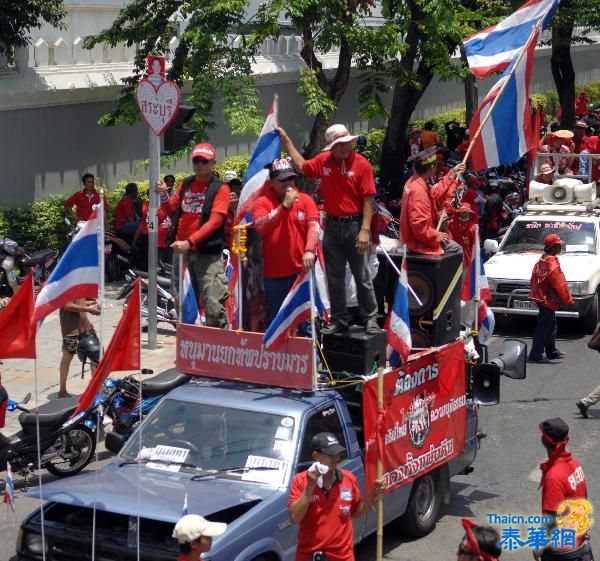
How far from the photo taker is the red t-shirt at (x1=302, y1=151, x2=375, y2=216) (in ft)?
33.8

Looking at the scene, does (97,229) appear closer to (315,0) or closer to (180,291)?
(180,291)

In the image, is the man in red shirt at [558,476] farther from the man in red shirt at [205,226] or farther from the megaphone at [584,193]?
the megaphone at [584,193]

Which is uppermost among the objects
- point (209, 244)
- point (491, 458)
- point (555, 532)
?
point (209, 244)

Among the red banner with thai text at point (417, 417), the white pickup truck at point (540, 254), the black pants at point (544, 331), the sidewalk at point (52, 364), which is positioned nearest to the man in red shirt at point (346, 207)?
the red banner with thai text at point (417, 417)

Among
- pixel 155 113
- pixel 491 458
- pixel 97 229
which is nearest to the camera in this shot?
pixel 97 229

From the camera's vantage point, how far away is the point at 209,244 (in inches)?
436

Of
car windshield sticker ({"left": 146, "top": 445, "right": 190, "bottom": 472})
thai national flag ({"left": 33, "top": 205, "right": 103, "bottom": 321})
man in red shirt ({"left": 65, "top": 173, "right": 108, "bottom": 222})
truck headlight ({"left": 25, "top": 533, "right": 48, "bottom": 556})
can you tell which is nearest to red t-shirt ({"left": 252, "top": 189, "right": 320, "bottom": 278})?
thai national flag ({"left": 33, "top": 205, "right": 103, "bottom": 321})

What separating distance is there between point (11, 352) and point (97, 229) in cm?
108

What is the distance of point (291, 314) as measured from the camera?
905cm

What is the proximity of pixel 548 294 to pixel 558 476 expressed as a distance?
8.19 metres

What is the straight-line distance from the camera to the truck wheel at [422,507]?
32.6 feet

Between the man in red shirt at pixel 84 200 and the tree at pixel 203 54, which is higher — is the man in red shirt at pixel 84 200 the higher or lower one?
the lower one

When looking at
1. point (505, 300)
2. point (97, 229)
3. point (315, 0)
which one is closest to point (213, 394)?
point (97, 229)

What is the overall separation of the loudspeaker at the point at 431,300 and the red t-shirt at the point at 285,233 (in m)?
1.13
